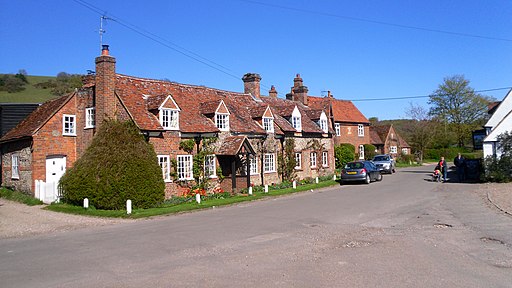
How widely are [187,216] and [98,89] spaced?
31.1 feet

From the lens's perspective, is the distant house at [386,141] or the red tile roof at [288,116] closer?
the red tile roof at [288,116]

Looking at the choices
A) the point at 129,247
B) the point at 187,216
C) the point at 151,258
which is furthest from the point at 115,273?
the point at 187,216

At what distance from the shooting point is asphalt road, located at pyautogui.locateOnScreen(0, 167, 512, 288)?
7926 mm

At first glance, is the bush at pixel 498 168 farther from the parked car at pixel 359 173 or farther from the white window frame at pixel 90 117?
the white window frame at pixel 90 117

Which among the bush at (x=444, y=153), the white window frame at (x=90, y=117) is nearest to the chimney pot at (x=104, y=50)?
the white window frame at (x=90, y=117)

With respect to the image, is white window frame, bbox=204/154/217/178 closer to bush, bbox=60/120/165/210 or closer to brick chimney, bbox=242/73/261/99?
bush, bbox=60/120/165/210

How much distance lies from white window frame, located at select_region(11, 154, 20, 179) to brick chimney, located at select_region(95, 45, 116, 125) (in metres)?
7.22

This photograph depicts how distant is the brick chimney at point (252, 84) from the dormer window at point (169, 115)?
12.6m

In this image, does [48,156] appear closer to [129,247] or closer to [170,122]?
[170,122]

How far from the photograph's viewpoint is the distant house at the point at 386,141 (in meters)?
59.5

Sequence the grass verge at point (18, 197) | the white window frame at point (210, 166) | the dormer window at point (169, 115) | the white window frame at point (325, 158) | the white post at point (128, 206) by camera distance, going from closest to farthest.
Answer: the white post at point (128, 206)
the grass verge at point (18, 197)
the dormer window at point (169, 115)
the white window frame at point (210, 166)
the white window frame at point (325, 158)

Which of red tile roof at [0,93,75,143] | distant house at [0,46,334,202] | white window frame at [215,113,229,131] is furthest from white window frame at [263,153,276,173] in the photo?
red tile roof at [0,93,75,143]

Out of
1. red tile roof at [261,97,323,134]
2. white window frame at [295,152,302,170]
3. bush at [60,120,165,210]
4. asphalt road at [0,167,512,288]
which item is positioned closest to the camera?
asphalt road at [0,167,512,288]

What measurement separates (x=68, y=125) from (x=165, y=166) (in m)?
7.14
